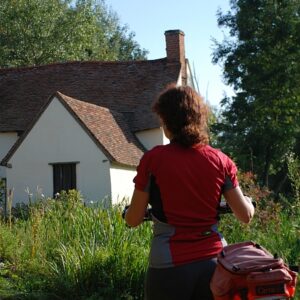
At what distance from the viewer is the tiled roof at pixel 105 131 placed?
25.9 meters

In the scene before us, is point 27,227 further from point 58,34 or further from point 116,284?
point 58,34

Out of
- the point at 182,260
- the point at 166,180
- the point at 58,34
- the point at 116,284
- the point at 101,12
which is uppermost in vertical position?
the point at 101,12

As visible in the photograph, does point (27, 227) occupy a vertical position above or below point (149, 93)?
below

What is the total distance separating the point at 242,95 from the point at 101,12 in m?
23.5

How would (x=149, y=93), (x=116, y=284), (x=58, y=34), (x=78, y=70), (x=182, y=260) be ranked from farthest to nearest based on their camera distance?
(x=58, y=34), (x=78, y=70), (x=149, y=93), (x=116, y=284), (x=182, y=260)

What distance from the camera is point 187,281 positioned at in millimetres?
3287

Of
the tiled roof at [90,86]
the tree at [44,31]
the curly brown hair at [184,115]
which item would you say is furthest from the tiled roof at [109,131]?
the curly brown hair at [184,115]

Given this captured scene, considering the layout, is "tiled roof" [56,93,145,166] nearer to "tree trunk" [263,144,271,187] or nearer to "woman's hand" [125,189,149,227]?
"tree trunk" [263,144,271,187]

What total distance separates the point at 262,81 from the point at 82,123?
34.6 ft

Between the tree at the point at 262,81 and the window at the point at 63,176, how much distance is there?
29.2ft

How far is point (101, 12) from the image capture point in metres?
52.8

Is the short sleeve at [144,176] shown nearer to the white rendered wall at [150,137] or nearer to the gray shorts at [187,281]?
the gray shorts at [187,281]

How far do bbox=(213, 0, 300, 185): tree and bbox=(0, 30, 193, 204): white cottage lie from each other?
3.08 metres

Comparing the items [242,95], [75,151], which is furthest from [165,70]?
[75,151]
